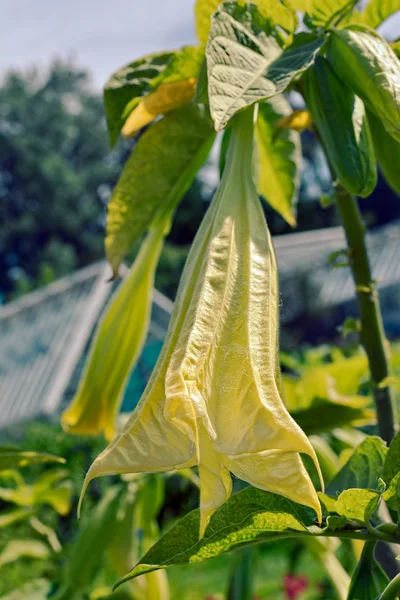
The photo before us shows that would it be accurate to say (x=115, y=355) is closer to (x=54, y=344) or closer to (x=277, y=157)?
(x=277, y=157)

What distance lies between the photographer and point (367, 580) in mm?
372

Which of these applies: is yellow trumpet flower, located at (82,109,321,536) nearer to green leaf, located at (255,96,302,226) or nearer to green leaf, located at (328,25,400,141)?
green leaf, located at (328,25,400,141)

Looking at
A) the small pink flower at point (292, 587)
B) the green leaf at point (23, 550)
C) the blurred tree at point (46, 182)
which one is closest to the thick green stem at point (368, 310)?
the green leaf at point (23, 550)

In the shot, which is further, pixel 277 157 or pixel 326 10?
pixel 277 157

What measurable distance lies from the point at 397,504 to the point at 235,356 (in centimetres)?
10

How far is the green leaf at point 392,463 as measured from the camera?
34 cm

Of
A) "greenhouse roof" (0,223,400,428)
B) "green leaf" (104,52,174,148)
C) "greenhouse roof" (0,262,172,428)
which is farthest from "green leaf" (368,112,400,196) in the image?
"greenhouse roof" (0,262,172,428)

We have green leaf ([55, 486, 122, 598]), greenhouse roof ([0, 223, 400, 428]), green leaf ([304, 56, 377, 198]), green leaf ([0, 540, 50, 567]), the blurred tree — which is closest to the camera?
green leaf ([304, 56, 377, 198])

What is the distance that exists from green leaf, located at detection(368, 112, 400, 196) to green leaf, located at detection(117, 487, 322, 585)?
0.21 metres

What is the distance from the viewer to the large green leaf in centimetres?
32

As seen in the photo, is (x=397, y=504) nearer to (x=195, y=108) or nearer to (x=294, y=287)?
(x=195, y=108)

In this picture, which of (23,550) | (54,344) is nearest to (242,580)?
(23,550)

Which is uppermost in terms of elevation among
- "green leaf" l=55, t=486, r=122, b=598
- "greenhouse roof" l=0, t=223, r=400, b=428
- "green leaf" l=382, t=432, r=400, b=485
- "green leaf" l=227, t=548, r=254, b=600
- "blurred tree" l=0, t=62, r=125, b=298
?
"green leaf" l=382, t=432, r=400, b=485

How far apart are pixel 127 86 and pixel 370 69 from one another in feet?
0.54
